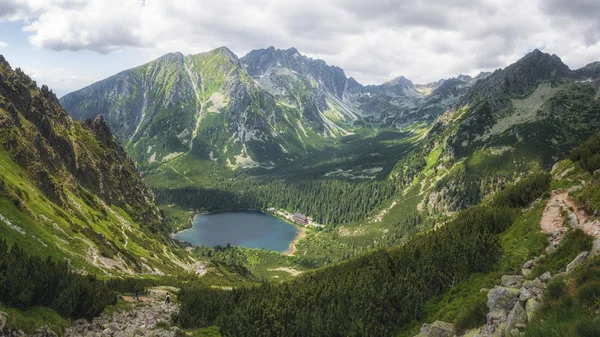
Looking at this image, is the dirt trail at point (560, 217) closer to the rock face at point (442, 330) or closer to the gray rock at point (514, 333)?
the rock face at point (442, 330)

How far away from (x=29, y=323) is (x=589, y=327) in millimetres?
41548

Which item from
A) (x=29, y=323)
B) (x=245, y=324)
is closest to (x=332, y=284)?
(x=245, y=324)

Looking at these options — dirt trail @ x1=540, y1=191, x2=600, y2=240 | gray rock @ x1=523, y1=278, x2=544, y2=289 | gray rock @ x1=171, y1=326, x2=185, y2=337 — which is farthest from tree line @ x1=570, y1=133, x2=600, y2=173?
gray rock @ x1=171, y1=326, x2=185, y2=337

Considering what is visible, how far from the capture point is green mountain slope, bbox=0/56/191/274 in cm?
7606

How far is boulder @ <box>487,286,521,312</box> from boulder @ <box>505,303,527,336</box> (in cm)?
343

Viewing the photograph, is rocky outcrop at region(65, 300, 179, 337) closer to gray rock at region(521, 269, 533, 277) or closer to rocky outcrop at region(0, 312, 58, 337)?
rocky outcrop at region(0, 312, 58, 337)

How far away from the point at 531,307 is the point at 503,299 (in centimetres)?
477

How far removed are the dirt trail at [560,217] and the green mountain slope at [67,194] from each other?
78.0 metres

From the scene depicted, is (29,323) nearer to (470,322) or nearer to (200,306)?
(200,306)

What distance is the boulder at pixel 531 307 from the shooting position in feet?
70.5

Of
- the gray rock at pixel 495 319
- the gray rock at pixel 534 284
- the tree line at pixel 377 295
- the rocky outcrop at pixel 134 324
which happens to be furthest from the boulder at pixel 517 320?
the rocky outcrop at pixel 134 324

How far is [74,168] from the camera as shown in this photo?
146 m

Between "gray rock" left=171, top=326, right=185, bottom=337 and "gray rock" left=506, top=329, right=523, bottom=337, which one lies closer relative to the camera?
"gray rock" left=506, top=329, right=523, bottom=337

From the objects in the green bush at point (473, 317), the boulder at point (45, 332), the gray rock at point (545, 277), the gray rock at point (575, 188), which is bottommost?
the boulder at point (45, 332)
